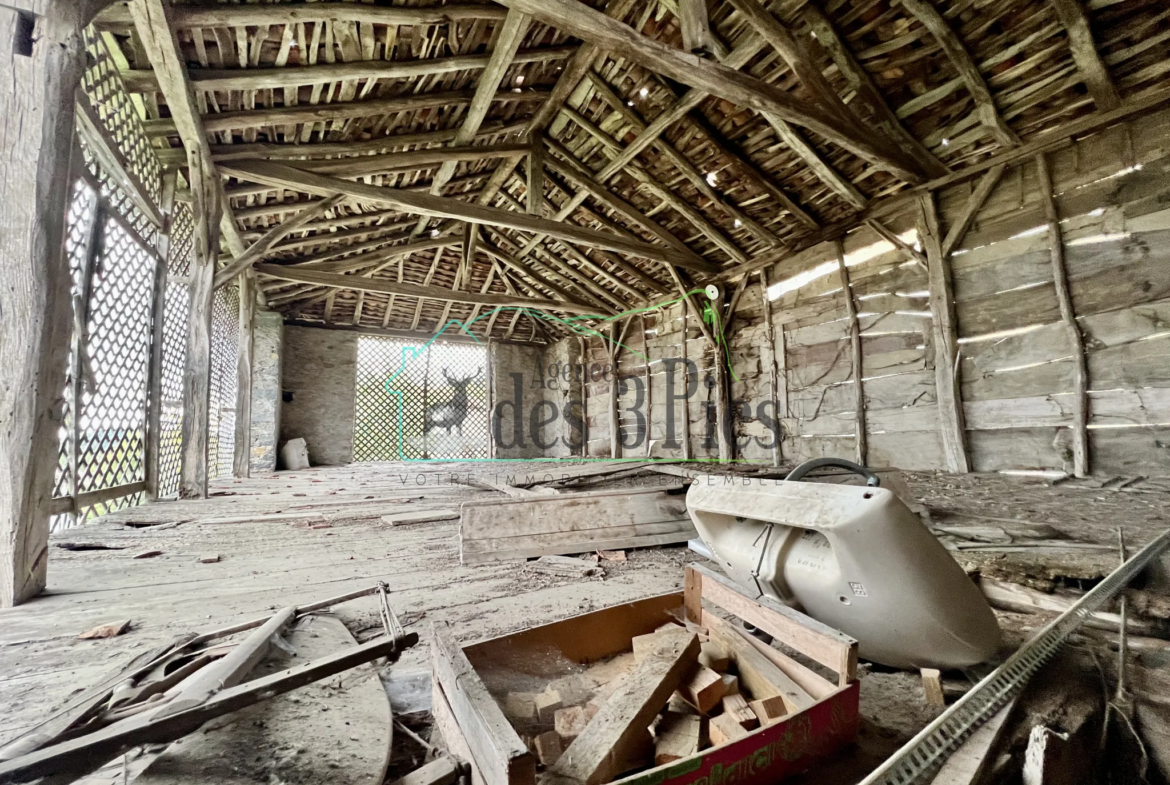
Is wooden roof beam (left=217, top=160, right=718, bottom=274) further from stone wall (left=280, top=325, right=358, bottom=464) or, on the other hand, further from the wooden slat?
stone wall (left=280, top=325, right=358, bottom=464)

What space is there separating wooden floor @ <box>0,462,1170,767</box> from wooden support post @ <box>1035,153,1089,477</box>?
415 millimetres

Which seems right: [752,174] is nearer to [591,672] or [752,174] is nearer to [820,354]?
[820,354]

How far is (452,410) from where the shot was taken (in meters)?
12.7

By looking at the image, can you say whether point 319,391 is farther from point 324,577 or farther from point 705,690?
point 705,690

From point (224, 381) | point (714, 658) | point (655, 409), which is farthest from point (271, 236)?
point (655, 409)

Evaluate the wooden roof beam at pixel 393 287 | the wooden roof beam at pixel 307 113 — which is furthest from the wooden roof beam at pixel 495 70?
the wooden roof beam at pixel 393 287

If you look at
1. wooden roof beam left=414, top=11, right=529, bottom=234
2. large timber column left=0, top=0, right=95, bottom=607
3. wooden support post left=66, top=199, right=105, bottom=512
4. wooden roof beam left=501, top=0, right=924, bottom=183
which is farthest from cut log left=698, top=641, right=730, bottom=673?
wooden roof beam left=414, top=11, right=529, bottom=234

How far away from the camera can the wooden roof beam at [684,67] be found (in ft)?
9.21

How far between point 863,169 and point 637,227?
3.36m

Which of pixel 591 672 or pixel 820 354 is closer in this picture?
pixel 591 672

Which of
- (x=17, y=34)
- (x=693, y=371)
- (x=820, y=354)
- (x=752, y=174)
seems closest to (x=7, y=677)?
(x=17, y=34)

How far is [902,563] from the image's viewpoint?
3.81ft

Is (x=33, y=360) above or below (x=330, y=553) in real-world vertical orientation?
above

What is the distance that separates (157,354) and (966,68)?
801cm
